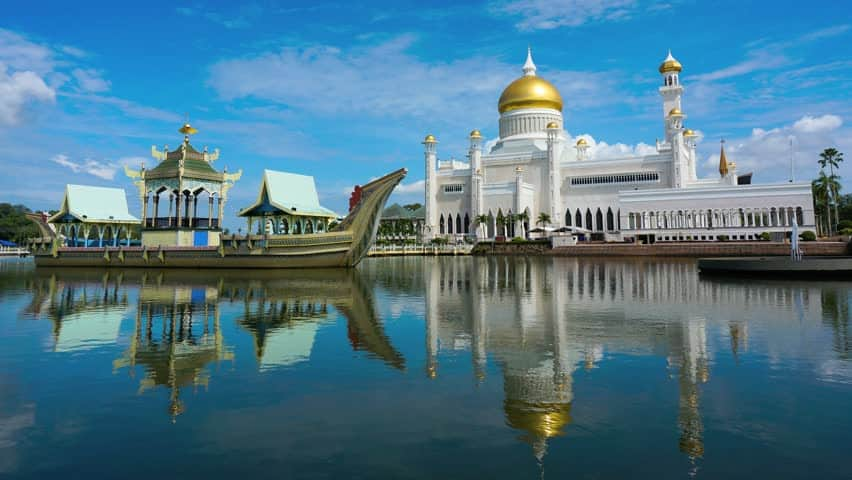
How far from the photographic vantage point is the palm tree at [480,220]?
68019 millimetres

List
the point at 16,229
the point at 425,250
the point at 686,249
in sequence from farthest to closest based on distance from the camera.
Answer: the point at 16,229
the point at 425,250
the point at 686,249

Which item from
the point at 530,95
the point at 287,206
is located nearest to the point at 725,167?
the point at 530,95

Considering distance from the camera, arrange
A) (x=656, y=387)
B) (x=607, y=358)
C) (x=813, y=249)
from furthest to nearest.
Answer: (x=813, y=249), (x=607, y=358), (x=656, y=387)

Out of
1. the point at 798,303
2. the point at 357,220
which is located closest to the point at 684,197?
the point at 357,220

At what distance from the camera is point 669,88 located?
6756 cm

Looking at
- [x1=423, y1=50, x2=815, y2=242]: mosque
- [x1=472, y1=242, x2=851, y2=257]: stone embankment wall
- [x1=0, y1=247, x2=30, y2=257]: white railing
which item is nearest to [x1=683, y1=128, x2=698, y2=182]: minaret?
[x1=423, y1=50, x2=815, y2=242]: mosque

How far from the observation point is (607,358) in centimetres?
830

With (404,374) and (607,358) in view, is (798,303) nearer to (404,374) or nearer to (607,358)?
(607,358)

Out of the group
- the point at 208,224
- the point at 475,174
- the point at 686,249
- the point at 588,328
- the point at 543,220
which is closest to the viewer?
the point at 588,328

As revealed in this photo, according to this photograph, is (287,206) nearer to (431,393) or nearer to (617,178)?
(431,393)

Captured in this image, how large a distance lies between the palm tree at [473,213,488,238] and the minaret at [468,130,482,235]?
1.27ft

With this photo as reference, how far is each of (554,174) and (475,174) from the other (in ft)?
32.9

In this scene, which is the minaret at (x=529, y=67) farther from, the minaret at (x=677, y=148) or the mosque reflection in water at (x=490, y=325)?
the mosque reflection in water at (x=490, y=325)

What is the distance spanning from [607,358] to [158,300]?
45.6 ft
